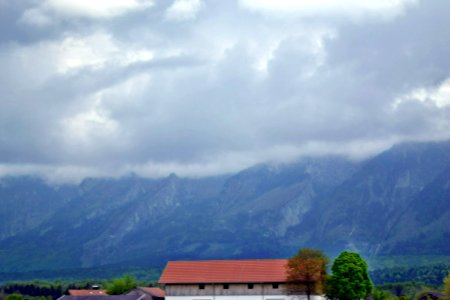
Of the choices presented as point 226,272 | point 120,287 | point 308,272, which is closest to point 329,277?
point 308,272

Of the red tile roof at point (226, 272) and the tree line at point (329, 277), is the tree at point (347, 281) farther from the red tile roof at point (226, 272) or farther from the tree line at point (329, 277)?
the red tile roof at point (226, 272)

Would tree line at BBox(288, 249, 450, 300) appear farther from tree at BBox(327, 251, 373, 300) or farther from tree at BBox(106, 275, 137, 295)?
tree at BBox(106, 275, 137, 295)

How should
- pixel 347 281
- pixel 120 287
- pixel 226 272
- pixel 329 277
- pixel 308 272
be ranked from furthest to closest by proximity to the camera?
1. pixel 120 287
2. pixel 226 272
3. pixel 308 272
4. pixel 329 277
5. pixel 347 281

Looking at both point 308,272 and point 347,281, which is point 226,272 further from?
point 347,281

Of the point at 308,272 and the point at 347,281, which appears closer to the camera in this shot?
the point at 347,281

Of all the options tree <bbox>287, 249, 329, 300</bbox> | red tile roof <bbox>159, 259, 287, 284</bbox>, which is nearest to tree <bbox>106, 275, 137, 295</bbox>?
red tile roof <bbox>159, 259, 287, 284</bbox>

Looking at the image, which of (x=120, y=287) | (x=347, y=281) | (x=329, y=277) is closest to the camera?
(x=347, y=281)

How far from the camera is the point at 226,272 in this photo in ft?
431

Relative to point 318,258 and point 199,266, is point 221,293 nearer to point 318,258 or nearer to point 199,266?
point 199,266

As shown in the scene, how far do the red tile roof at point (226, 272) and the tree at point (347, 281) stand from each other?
8532 millimetres

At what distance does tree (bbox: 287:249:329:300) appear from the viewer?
122812mm

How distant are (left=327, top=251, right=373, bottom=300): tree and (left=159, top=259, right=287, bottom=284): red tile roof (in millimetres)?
8532

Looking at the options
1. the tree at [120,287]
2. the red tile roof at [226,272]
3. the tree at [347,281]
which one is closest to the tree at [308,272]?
the tree at [347,281]

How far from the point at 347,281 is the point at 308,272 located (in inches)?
229
